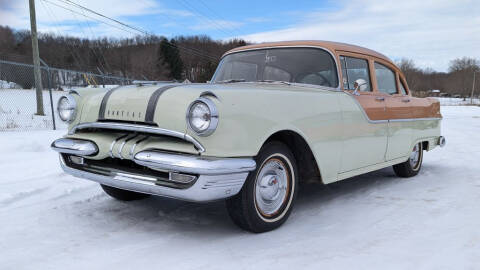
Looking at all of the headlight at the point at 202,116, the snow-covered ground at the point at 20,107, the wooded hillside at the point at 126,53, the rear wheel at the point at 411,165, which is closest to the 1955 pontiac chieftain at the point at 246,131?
the headlight at the point at 202,116

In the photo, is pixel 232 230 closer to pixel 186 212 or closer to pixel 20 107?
pixel 186 212

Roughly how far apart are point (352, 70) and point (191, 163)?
2.49m

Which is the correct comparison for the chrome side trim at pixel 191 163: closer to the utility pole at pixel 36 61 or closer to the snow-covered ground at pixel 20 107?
the snow-covered ground at pixel 20 107

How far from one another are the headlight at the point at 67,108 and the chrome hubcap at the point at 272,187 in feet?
5.58

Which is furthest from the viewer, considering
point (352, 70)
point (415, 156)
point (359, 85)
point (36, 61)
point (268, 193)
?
point (36, 61)

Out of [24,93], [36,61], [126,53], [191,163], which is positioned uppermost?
[126,53]

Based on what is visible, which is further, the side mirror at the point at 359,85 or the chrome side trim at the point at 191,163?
the side mirror at the point at 359,85

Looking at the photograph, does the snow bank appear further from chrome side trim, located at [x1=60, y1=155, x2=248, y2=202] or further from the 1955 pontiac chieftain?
chrome side trim, located at [x1=60, y1=155, x2=248, y2=202]

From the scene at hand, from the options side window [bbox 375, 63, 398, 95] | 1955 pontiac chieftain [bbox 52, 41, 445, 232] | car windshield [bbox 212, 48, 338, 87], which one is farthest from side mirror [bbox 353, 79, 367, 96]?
side window [bbox 375, 63, 398, 95]

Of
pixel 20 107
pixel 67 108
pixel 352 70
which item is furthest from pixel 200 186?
pixel 20 107

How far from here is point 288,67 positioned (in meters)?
4.21

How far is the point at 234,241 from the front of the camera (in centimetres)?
297

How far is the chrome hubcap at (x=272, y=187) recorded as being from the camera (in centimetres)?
311

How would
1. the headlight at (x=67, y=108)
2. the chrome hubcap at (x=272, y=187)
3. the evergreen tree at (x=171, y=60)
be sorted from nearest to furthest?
the chrome hubcap at (x=272, y=187) → the headlight at (x=67, y=108) → the evergreen tree at (x=171, y=60)
